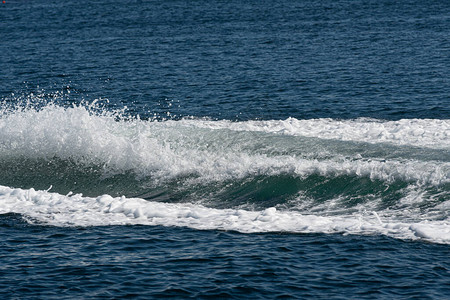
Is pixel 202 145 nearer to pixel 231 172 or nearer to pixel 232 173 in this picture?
pixel 231 172

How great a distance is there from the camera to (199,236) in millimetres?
19719

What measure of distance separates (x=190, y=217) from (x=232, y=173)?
4.56 metres

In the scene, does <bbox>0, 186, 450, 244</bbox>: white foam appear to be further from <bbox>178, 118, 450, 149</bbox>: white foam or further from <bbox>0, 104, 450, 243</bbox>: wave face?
<bbox>178, 118, 450, 149</bbox>: white foam

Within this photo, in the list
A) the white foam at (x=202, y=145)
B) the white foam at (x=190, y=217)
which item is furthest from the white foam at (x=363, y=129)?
the white foam at (x=190, y=217)

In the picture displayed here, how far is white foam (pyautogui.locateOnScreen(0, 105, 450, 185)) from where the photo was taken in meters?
25.2

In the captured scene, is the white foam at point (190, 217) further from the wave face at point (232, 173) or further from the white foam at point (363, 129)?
the white foam at point (363, 129)

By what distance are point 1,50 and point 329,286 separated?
5034cm

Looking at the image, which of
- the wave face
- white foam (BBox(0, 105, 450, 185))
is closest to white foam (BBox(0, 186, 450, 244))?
the wave face

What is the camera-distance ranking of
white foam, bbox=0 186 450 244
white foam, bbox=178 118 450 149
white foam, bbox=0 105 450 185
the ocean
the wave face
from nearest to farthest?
the ocean < white foam, bbox=0 186 450 244 < the wave face < white foam, bbox=0 105 450 185 < white foam, bbox=178 118 450 149

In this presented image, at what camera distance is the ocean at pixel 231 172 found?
664 inches

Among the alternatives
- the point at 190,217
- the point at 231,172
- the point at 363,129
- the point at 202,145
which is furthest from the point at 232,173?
the point at 363,129

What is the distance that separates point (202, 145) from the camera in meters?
28.8

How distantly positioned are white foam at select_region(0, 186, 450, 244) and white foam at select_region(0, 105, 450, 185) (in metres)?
3.50

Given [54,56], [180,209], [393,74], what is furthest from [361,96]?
[54,56]
